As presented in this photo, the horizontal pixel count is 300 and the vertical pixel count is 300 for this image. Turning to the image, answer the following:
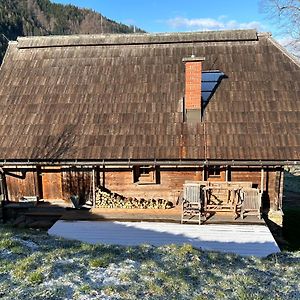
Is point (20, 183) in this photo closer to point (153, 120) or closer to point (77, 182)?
point (77, 182)

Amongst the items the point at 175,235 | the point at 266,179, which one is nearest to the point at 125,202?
the point at 175,235

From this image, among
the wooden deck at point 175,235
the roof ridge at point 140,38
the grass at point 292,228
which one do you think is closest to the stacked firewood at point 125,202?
the wooden deck at point 175,235

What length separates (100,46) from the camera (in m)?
16.0

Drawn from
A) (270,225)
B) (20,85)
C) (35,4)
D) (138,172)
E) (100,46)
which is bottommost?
(270,225)

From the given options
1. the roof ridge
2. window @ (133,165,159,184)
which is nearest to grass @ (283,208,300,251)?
window @ (133,165,159,184)

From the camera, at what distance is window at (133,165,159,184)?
12484 mm

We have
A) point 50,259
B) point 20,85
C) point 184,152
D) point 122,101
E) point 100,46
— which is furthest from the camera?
point 100,46

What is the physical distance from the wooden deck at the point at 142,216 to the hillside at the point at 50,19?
86.8 m

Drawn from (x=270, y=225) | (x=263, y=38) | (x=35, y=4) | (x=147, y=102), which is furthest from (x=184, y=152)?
(x=35, y=4)

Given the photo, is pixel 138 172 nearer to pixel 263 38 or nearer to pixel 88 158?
pixel 88 158

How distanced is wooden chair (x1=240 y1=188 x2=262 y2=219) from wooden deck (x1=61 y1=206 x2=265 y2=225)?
0.25 metres

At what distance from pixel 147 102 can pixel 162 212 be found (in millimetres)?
4286

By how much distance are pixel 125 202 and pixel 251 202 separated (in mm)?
4304

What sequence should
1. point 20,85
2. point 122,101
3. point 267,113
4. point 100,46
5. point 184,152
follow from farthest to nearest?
point 100,46 < point 20,85 < point 122,101 < point 267,113 < point 184,152
